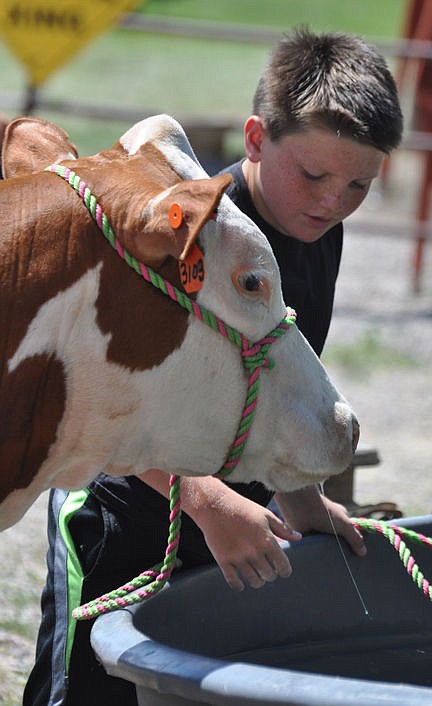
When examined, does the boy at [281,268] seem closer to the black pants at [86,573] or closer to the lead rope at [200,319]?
the black pants at [86,573]

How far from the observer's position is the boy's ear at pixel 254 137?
2.68 m

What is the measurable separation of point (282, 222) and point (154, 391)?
758 millimetres

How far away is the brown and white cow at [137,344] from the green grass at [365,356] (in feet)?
15.1

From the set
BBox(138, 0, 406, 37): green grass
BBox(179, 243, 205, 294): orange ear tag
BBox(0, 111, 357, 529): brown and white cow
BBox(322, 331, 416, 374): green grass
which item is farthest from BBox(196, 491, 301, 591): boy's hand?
BBox(138, 0, 406, 37): green grass

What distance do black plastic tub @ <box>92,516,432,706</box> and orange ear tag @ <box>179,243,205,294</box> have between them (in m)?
0.59

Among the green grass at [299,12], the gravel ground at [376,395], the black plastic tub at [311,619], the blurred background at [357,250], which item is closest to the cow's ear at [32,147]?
the black plastic tub at [311,619]

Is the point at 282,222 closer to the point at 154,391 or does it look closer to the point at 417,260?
the point at 154,391

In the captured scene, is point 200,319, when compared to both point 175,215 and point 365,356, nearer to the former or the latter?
point 175,215

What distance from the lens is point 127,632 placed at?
6.51 ft

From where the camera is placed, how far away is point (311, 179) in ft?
8.44

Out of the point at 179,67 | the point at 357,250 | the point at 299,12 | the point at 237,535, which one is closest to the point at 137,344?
the point at 237,535

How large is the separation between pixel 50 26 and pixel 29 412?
707 cm

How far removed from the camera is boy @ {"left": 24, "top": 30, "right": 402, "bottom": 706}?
2547 mm

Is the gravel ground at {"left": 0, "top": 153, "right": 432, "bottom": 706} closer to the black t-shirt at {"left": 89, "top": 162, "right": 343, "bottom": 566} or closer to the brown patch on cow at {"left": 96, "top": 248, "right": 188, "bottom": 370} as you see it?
the black t-shirt at {"left": 89, "top": 162, "right": 343, "bottom": 566}
